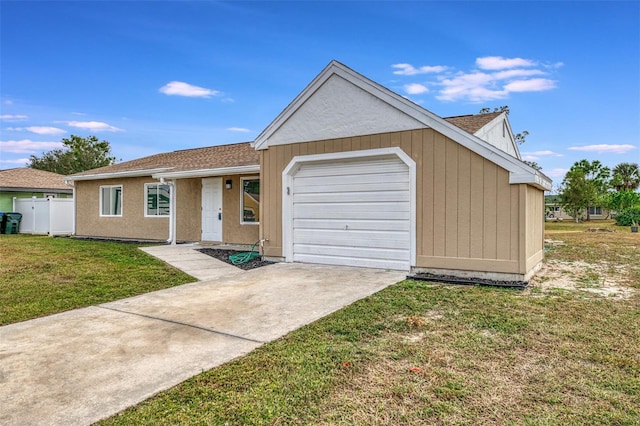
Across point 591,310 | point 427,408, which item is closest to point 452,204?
point 591,310

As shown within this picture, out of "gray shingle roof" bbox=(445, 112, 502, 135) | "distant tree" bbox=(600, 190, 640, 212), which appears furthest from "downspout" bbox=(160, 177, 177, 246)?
"distant tree" bbox=(600, 190, 640, 212)

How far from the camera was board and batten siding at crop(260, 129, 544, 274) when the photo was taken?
6.29 meters

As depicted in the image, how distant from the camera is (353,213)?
8039 millimetres

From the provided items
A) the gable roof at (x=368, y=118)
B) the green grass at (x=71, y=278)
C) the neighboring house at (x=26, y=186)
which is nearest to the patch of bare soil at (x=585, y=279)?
the gable roof at (x=368, y=118)

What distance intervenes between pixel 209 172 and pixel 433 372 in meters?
9.77

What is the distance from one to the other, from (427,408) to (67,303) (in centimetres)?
517

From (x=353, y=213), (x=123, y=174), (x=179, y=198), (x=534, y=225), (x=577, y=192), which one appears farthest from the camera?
(x=577, y=192)

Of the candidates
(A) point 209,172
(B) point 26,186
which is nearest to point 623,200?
(A) point 209,172

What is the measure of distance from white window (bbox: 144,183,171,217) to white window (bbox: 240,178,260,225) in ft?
11.3

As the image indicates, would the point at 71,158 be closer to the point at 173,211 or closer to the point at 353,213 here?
the point at 173,211

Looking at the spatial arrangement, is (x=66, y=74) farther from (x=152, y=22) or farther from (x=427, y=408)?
(x=427, y=408)

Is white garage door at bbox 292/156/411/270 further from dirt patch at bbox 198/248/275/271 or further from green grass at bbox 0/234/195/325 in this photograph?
green grass at bbox 0/234/195/325

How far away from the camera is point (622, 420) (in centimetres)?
235

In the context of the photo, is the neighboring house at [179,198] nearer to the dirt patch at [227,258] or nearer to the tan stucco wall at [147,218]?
the tan stucco wall at [147,218]
